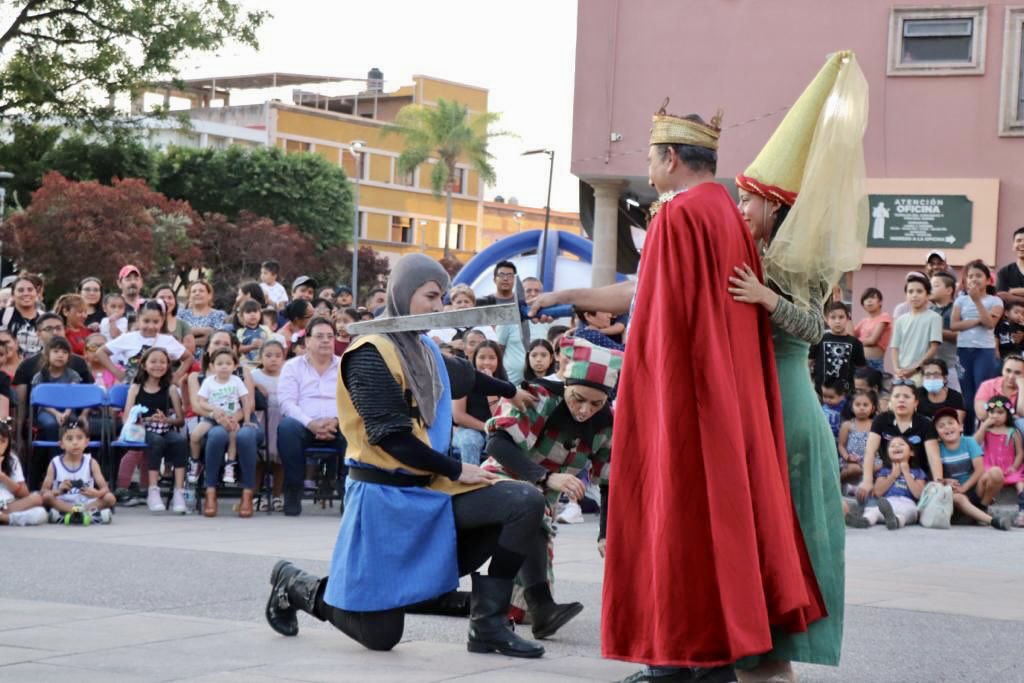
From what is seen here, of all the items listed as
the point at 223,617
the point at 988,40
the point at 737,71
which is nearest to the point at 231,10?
the point at 737,71

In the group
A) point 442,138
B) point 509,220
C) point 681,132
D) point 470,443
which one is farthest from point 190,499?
point 509,220

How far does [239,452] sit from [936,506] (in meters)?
5.50

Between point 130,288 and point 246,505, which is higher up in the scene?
point 130,288

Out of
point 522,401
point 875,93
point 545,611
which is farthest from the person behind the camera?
point 875,93

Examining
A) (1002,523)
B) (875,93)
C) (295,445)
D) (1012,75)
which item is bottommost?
(1002,523)

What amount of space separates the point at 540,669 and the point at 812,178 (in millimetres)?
2048

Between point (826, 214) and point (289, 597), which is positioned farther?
point (289, 597)

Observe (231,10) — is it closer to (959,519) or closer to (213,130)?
(959,519)

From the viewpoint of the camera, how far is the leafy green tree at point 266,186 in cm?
6694

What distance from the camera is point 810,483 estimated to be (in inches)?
214

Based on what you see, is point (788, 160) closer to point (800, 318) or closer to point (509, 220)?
point (800, 318)

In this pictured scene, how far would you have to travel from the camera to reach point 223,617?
7.11m

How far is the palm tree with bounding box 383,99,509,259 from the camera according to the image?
258 ft

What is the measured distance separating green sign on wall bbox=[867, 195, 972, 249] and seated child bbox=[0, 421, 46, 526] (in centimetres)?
1554
